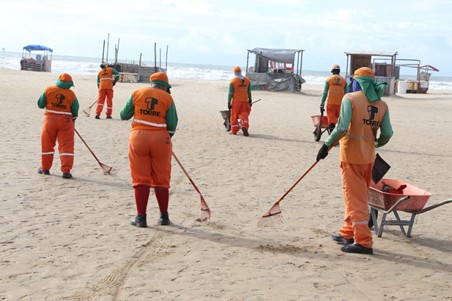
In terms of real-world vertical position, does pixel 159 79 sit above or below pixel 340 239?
above

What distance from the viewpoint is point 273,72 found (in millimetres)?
33531

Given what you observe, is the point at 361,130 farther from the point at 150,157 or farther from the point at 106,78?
the point at 106,78

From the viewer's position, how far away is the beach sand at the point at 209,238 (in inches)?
183

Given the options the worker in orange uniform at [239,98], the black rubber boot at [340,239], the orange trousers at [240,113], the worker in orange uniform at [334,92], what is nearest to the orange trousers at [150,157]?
the black rubber boot at [340,239]

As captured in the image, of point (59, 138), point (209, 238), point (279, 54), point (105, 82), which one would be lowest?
point (209, 238)

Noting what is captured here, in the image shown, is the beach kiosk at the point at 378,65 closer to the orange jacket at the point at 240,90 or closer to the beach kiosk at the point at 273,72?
the beach kiosk at the point at 273,72

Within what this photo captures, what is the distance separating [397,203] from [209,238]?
1850 millimetres

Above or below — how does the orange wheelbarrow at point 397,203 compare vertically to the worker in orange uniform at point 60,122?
below

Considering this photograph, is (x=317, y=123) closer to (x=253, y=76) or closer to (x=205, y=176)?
(x=205, y=176)

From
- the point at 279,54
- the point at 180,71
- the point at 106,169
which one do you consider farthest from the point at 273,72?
the point at 180,71

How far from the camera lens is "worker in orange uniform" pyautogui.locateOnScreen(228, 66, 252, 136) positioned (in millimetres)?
13945

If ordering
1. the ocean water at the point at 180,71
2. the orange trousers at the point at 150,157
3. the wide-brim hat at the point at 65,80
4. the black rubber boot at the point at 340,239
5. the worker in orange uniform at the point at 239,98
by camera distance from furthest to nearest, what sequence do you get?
the ocean water at the point at 180,71
the worker in orange uniform at the point at 239,98
the wide-brim hat at the point at 65,80
the orange trousers at the point at 150,157
the black rubber boot at the point at 340,239

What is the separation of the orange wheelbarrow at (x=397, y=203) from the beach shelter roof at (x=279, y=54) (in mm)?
27323

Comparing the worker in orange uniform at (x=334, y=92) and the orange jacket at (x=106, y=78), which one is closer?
the worker in orange uniform at (x=334, y=92)
